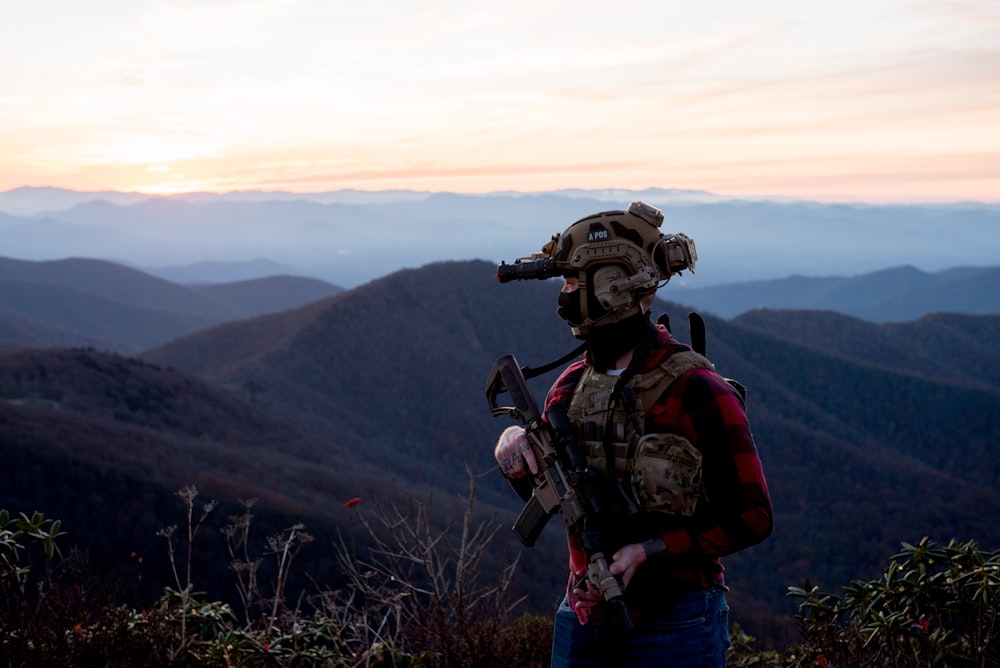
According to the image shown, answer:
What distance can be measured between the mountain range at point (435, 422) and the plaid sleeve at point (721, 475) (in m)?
10.8

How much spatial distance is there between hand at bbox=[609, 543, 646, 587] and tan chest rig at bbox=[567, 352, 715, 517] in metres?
0.19

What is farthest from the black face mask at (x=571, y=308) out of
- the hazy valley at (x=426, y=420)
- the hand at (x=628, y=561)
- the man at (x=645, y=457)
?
the hazy valley at (x=426, y=420)

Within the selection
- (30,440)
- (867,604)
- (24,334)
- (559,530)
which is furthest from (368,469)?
(24,334)

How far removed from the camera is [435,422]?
76938 millimetres

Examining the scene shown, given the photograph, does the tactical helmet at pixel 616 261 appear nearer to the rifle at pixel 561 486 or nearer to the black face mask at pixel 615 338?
the black face mask at pixel 615 338

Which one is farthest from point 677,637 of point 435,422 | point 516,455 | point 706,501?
point 435,422

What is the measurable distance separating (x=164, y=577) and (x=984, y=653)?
23729mm

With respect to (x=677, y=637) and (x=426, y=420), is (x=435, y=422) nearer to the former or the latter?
(x=426, y=420)

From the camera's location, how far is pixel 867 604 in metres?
5.42

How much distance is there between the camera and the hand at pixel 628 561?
281 cm

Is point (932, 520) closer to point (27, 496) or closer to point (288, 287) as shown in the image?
point (27, 496)

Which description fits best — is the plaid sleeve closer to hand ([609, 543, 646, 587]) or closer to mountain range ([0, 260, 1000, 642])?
hand ([609, 543, 646, 587])

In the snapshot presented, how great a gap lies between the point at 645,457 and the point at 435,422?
245ft

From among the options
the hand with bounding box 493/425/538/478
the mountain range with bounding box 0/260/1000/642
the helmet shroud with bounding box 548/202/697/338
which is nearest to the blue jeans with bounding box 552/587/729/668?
the hand with bounding box 493/425/538/478
